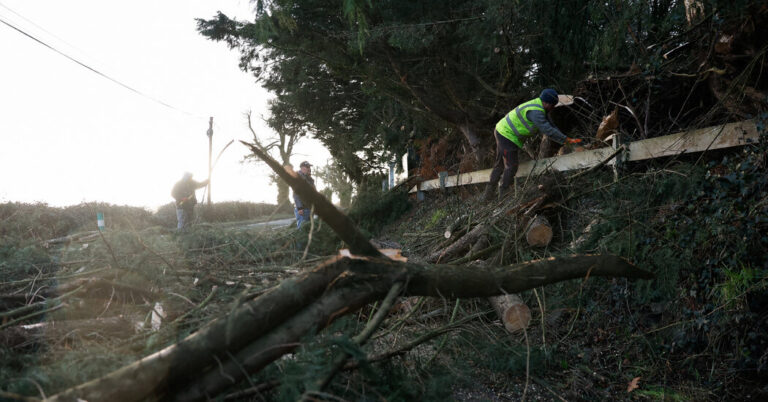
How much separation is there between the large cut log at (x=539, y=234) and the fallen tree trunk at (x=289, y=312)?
2.03 meters

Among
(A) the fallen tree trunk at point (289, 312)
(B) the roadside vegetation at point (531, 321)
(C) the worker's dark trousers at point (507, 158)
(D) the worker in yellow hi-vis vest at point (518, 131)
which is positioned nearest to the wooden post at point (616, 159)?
(B) the roadside vegetation at point (531, 321)

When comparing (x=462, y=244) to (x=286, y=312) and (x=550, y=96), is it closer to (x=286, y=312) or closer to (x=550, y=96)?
(x=550, y=96)

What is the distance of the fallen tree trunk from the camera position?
5.33 ft

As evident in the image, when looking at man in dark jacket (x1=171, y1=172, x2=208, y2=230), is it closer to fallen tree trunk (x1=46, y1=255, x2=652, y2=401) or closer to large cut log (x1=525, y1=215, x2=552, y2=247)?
large cut log (x1=525, y1=215, x2=552, y2=247)

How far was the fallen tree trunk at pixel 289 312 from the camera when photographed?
162cm

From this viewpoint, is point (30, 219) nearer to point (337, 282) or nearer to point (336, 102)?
point (336, 102)

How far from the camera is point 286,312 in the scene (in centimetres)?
198

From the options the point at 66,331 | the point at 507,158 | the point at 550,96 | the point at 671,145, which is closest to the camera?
the point at 66,331

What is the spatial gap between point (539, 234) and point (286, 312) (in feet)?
11.9

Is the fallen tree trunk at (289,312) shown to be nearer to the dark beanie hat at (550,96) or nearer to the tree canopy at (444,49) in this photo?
the tree canopy at (444,49)

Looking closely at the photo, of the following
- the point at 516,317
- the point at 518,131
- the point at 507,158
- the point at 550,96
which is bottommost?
the point at 516,317

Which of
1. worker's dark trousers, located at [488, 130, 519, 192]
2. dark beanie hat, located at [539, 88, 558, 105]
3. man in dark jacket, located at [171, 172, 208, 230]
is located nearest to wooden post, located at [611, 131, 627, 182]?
dark beanie hat, located at [539, 88, 558, 105]

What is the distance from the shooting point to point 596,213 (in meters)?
4.37

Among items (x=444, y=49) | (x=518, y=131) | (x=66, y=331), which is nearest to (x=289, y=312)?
(x=66, y=331)
